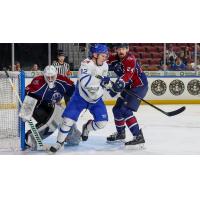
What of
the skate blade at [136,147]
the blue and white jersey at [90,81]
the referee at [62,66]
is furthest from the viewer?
the referee at [62,66]

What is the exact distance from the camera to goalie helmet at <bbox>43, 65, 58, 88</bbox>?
4555mm

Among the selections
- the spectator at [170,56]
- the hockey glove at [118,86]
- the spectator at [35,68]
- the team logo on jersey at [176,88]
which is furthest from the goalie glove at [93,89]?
the spectator at [170,56]

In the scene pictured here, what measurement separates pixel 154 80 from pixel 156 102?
369 millimetres

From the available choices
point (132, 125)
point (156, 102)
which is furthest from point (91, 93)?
point (156, 102)

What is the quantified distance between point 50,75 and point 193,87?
16.9ft

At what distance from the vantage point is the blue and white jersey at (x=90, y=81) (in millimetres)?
4484

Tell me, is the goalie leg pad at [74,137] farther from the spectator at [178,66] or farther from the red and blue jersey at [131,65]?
the spectator at [178,66]

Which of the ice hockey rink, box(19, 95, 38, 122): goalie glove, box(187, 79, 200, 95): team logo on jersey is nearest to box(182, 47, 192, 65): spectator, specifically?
box(187, 79, 200, 95): team logo on jersey

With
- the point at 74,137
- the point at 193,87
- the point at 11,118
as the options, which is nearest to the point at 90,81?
the point at 74,137

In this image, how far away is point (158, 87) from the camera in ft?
30.4

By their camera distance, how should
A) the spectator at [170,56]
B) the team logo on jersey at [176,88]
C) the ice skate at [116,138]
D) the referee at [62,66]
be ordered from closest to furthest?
the ice skate at [116,138] < the referee at [62,66] < the team logo on jersey at [176,88] < the spectator at [170,56]

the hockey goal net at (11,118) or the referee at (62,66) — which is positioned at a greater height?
the referee at (62,66)

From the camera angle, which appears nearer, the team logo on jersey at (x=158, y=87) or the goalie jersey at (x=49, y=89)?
the goalie jersey at (x=49, y=89)

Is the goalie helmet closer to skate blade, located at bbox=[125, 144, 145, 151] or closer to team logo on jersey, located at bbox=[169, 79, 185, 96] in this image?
skate blade, located at bbox=[125, 144, 145, 151]
